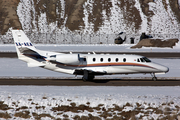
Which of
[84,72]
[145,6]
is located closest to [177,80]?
[84,72]

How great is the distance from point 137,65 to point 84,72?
4862 millimetres

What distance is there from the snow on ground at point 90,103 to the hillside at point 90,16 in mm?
81856

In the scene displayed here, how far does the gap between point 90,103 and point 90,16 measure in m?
92.2

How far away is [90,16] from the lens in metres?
106

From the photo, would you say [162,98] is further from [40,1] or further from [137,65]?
[40,1]

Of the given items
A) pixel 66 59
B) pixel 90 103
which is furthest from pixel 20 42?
pixel 90 103

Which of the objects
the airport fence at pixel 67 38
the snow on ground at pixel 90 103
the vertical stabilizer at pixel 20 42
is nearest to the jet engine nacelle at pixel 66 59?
the vertical stabilizer at pixel 20 42

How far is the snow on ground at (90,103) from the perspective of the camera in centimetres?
1488

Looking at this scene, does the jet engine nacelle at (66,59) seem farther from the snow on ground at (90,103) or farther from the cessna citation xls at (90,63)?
the snow on ground at (90,103)

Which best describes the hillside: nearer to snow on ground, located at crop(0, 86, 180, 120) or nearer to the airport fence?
the airport fence

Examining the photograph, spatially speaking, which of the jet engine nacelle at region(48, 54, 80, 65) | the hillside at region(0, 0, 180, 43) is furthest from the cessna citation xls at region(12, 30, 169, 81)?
the hillside at region(0, 0, 180, 43)

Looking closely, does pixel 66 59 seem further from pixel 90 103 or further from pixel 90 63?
pixel 90 103

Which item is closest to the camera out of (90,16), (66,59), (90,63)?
(66,59)

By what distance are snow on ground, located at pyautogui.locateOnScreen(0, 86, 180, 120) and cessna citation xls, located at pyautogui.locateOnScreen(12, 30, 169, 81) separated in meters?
4.86
